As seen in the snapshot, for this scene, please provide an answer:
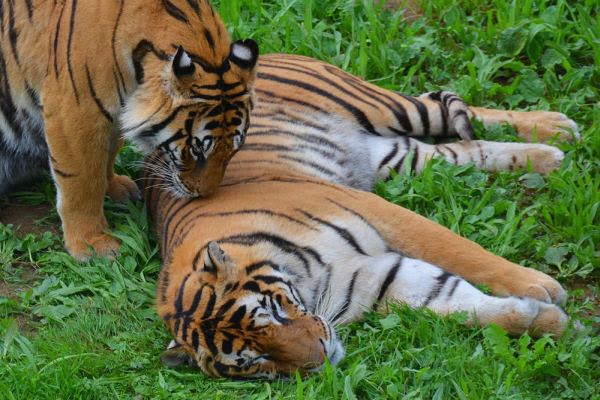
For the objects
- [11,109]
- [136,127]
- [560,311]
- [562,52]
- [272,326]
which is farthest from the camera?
[562,52]

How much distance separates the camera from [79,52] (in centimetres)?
450

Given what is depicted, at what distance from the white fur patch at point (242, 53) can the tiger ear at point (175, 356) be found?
1.23 metres

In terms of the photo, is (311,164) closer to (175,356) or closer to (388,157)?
(388,157)

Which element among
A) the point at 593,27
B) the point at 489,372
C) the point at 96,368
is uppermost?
the point at 593,27

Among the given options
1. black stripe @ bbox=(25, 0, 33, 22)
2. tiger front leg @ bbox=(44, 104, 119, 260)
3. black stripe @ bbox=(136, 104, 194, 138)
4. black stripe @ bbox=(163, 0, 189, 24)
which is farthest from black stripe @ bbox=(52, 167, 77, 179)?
black stripe @ bbox=(163, 0, 189, 24)

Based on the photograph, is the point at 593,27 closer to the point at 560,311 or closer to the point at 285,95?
the point at 285,95

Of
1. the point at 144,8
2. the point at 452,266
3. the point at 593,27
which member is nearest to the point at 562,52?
the point at 593,27

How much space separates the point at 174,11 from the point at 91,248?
3.97 ft

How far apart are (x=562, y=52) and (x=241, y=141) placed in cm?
227

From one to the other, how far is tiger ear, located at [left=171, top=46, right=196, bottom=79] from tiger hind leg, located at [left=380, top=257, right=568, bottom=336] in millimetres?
1180

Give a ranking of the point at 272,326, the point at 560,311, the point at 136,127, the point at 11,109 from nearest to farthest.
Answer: the point at 272,326 < the point at 560,311 < the point at 136,127 < the point at 11,109

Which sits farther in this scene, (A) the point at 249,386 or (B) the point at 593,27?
(B) the point at 593,27

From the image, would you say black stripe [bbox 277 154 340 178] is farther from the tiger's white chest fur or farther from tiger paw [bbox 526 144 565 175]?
tiger paw [bbox 526 144 565 175]

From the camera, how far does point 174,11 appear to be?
4.43 m
